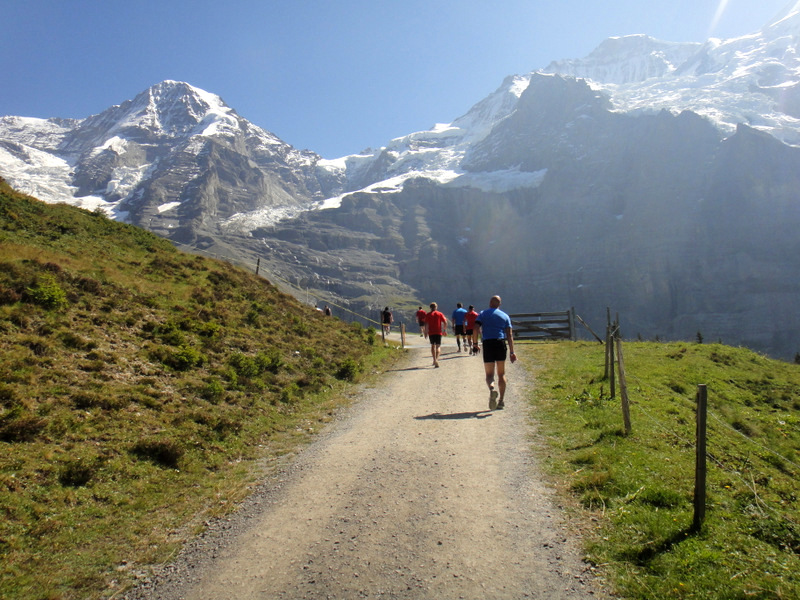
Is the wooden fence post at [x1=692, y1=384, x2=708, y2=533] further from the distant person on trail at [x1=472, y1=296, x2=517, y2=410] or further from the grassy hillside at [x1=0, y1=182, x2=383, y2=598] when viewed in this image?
the grassy hillside at [x1=0, y1=182, x2=383, y2=598]

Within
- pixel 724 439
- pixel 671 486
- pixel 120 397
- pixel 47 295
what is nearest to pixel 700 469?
pixel 671 486

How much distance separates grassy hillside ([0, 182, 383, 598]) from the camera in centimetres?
646

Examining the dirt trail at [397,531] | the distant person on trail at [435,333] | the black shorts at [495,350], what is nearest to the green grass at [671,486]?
the dirt trail at [397,531]

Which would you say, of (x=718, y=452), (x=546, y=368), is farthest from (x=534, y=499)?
(x=546, y=368)

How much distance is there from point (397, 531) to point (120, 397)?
7.24 metres

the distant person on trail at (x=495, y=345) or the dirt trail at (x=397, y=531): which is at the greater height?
the distant person on trail at (x=495, y=345)

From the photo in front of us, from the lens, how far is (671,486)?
7309mm

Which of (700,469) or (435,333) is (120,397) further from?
(435,333)

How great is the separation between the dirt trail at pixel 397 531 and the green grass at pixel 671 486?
0.59 m

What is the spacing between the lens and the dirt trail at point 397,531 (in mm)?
5312

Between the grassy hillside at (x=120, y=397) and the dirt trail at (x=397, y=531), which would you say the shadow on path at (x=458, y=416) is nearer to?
the dirt trail at (x=397, y=531)

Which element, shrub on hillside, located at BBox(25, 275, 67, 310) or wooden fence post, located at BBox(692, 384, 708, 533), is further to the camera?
shrub on hillside, located at BBox(25, 275, 67, 310)

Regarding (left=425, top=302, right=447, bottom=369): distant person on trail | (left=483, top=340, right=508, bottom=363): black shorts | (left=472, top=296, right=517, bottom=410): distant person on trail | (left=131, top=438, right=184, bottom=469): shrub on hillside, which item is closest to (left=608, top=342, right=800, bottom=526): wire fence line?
(left=472, top=296, right=517, bottom=410): distant person on trail

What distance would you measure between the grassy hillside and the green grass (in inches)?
225
